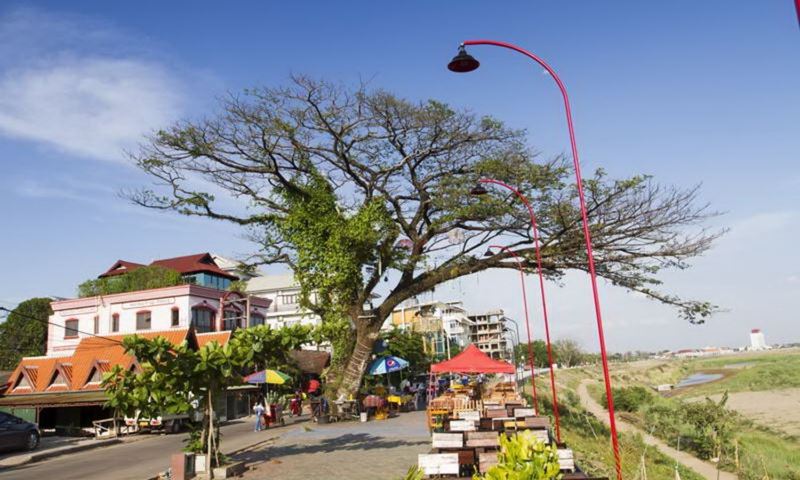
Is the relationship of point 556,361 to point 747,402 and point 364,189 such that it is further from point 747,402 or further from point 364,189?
point 364,189

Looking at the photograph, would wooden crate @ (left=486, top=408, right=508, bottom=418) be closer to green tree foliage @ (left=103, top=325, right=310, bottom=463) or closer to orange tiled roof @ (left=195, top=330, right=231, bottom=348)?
green tree foliage @ (left=103, top=325, right=310, bottom=463)

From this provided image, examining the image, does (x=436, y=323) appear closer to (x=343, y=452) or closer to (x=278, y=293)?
(x=278, y=293)

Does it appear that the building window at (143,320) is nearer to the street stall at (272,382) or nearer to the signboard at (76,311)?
the signboard at (76,311)

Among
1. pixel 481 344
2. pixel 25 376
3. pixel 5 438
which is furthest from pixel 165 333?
pixel 481 344

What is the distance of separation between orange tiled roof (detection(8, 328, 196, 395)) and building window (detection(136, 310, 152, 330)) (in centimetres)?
493

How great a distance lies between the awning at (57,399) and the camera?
29.0 metres

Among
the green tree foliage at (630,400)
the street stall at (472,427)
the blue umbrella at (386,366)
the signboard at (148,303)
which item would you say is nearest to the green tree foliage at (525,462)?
the street stall at (472,427)

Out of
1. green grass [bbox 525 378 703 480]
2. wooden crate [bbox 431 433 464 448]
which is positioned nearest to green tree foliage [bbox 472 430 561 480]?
wooden crate [bbox 431 433 464 448]

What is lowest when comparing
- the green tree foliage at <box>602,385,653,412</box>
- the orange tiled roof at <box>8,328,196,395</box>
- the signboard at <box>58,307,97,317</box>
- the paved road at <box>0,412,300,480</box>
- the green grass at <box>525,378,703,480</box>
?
the green tree foliage at <box>602,385,653,412</box>

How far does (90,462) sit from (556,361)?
145 metres

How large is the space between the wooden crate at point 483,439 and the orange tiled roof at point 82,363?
22.2 metres

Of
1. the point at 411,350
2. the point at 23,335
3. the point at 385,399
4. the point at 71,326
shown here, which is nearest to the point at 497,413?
the point at 385,399

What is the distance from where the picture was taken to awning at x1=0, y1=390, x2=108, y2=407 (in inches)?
1142

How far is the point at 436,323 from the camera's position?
64.6 metres
